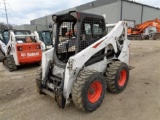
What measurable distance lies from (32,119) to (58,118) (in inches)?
19.9

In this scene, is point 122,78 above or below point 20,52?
below

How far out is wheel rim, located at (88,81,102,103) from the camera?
120 inches

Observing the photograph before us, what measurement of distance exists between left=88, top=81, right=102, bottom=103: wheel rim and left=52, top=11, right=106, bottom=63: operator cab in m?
0.82

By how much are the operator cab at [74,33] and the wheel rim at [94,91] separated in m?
0.82

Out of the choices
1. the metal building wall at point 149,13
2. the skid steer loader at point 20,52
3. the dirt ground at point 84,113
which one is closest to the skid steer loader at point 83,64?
the dirt ground at point 84,113

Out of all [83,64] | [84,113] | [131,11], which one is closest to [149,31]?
[131,11]

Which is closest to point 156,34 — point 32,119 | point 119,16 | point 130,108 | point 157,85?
point 119,16

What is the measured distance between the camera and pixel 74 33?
354 centimetres

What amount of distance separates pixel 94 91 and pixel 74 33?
56.9 inches

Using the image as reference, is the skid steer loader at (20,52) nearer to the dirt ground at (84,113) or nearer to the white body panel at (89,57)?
the dirt ground at (84,113)

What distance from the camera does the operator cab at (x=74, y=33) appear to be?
3199 mm

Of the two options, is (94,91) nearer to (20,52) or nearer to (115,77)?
(115,77)

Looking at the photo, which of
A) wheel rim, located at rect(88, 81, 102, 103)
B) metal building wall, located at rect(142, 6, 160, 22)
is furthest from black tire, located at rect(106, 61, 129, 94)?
metal building wall, located at rect(142, 6, 160, 22)

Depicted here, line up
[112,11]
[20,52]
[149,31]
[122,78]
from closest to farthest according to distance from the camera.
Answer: [122,78], [20,52], [149,31], [112,11]
